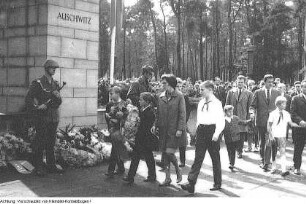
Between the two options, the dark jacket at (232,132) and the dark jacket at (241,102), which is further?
the dark jacket at (241,102)

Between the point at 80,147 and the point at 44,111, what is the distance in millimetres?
1466

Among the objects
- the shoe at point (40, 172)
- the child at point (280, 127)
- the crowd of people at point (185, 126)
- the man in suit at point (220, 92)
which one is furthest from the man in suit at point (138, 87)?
the man in suit at point (220, 92)

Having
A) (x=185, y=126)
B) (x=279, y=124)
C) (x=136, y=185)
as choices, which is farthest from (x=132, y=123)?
(x=279, y=124)

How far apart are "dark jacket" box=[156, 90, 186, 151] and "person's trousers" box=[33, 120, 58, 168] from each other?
1.98 meters

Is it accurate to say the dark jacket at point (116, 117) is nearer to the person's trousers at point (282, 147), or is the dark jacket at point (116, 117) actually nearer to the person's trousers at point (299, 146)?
the person's trousers at point (282, 147)

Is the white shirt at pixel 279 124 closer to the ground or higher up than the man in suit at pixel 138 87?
closer to the ground

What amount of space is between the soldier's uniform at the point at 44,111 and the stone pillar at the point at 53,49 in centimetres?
152

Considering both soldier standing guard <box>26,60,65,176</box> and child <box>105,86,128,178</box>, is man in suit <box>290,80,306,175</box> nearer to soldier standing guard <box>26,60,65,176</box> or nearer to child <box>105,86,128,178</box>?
child <box>105,86,128,178</box>

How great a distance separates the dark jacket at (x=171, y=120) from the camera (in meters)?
6.64

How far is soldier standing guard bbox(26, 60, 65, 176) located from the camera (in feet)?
23.5

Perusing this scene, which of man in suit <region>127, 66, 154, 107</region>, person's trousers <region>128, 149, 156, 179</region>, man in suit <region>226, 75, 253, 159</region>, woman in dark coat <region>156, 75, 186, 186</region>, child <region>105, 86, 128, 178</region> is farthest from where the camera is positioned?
man in suit <region>226, 75, 253, 159</region>

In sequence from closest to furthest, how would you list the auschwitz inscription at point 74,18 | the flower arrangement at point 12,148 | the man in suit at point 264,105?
the flower arrangement at point 12,148 → the auschwitz inscription at point 74,18 → the man in suit at point 264,105

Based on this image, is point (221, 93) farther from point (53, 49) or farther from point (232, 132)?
point (53, 49)

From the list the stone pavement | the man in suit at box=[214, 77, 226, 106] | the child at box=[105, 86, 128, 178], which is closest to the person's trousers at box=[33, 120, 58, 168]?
the stone pavement
